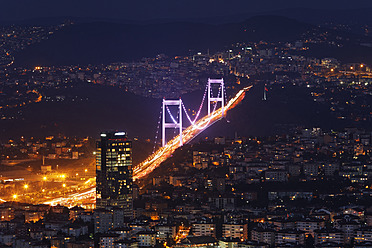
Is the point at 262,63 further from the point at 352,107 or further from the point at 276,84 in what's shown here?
the point at 352,107

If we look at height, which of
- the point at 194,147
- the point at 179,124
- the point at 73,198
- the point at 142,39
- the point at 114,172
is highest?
the point at 142,39

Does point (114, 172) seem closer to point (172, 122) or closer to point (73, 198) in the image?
point (73, 198)

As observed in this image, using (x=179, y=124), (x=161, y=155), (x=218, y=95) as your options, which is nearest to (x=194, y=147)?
(x=161, y=155)

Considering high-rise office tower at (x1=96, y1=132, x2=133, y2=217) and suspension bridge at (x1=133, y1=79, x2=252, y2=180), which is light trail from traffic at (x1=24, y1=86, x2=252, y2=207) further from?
high-rise office tower at (x1=96, y1=132, x2=133, y2=217)

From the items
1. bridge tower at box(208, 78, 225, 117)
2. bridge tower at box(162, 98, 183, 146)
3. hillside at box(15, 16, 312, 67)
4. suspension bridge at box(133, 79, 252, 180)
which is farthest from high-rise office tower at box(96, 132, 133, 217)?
hillside at box(15, 16, 312, 67)

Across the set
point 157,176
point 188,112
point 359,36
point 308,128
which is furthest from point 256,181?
point 359,36
